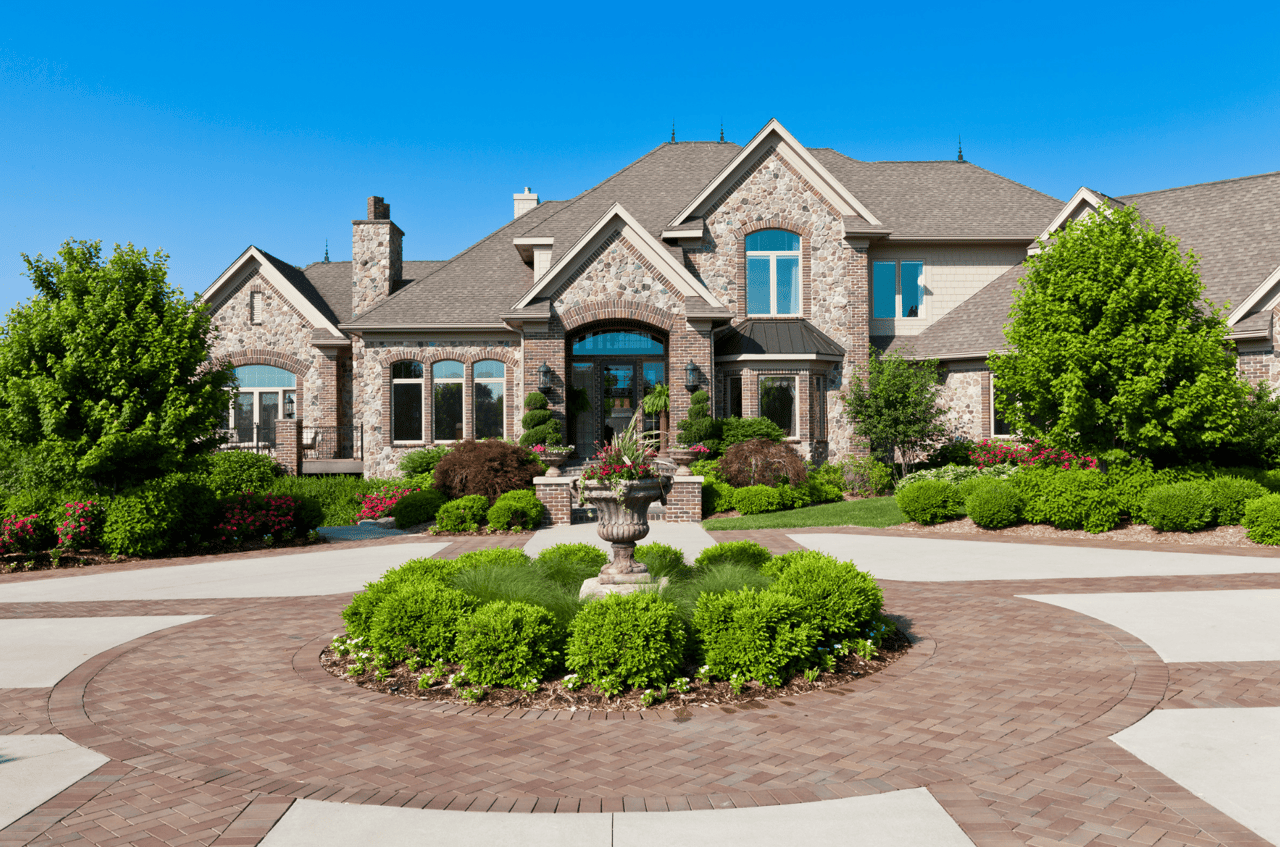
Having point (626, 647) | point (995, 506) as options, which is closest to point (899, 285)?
point (995, 506)

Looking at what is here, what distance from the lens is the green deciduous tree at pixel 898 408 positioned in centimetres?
2128

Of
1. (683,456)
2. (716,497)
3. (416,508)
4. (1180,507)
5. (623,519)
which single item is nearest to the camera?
(623,519)

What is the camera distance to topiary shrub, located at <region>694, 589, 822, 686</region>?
20.1ft

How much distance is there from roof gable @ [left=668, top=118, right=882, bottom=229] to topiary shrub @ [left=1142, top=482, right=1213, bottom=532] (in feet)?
39.8

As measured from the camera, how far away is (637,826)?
153 inches

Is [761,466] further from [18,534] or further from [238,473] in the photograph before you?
[18,534]

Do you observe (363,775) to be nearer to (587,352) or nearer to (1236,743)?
(1236,743)

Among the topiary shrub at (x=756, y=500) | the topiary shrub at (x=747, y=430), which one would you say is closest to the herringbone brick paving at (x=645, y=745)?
the topiary shrub at (x=756, y=500)

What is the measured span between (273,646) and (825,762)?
5414mm

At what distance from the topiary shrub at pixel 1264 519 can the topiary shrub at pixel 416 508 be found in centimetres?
1500

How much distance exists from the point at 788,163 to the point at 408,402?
13584mm

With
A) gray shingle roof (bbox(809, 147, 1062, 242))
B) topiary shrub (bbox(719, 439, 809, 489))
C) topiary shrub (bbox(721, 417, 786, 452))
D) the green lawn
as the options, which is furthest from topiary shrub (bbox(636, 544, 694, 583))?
gray shingle roof (bbox(809, 147, 1062, 242))

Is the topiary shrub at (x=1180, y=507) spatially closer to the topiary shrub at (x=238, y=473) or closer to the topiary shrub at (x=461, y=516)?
the topiary shrub at (x=461, y=516)

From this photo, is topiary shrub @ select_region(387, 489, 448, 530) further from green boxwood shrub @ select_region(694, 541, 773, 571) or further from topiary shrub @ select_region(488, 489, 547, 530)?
green boxwood shrub @ select_region(694, 541, 773, 571)
